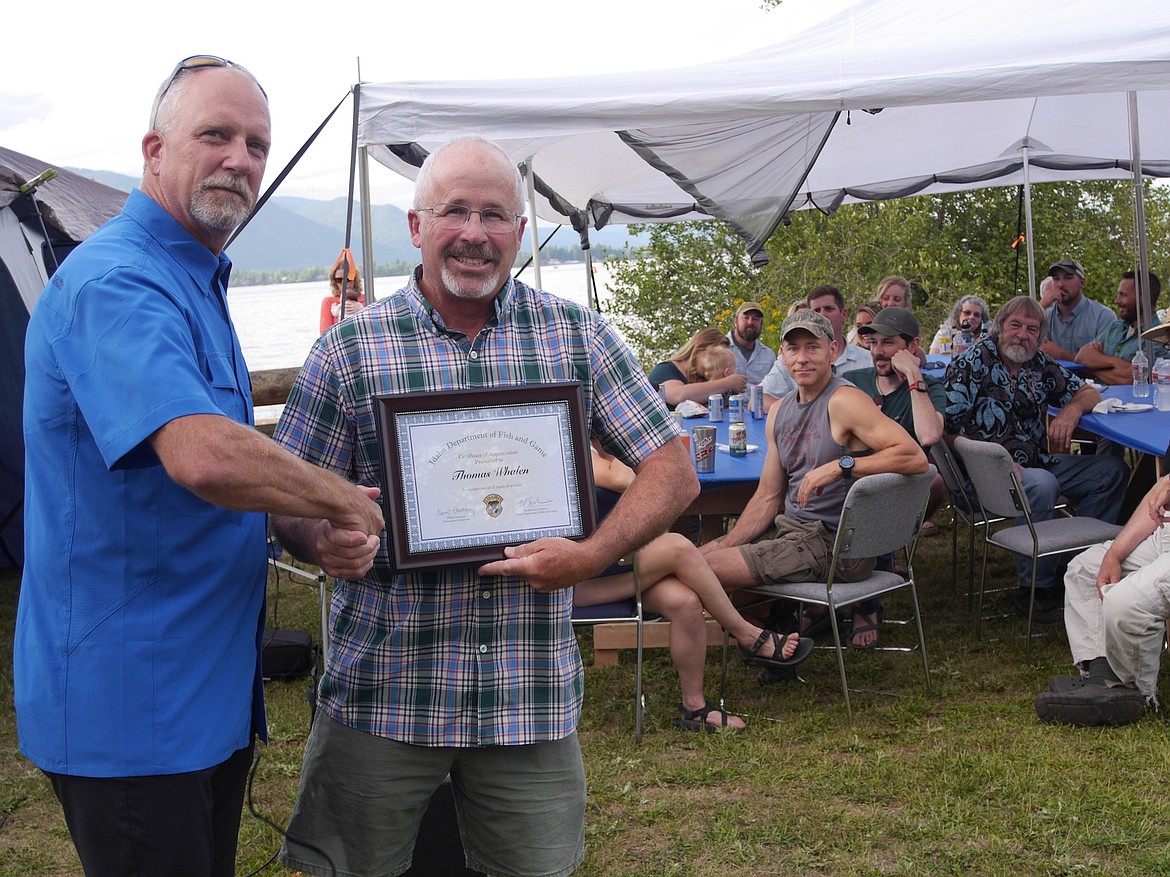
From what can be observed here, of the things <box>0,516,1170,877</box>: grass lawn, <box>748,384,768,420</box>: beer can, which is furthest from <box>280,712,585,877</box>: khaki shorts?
<box>748,384,768,420</box>: beer can

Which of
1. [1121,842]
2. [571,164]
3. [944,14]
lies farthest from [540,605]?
[571,164]

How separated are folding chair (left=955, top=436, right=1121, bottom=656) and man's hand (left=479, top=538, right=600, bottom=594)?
3.67m

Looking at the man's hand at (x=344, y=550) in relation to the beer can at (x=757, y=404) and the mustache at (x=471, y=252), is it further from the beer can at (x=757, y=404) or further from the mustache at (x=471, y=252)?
the beer can at (x=757, y=404)

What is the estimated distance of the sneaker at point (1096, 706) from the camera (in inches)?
169

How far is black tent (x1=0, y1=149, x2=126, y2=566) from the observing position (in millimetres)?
6207

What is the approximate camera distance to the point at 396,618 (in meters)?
2.03

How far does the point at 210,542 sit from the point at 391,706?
1.61ft


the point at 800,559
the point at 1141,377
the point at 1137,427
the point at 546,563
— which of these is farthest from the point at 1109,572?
the point at 546,563

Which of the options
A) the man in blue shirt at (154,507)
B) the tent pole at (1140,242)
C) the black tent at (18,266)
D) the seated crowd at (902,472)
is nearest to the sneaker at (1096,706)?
the seated crowd at (902,472)

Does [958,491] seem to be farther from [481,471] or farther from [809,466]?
[481,471]

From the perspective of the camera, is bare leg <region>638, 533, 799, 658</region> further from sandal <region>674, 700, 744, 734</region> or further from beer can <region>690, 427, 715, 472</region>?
beer can <region>690, 427, 715, 472</region>

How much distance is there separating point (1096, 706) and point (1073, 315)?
19.6 feet

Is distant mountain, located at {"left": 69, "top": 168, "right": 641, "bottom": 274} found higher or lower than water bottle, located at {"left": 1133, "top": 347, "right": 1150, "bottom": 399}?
higher

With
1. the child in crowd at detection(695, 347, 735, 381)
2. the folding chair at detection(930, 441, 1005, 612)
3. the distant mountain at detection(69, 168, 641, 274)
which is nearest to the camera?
the folding chair at detection(930, 441, 1005, 612)
